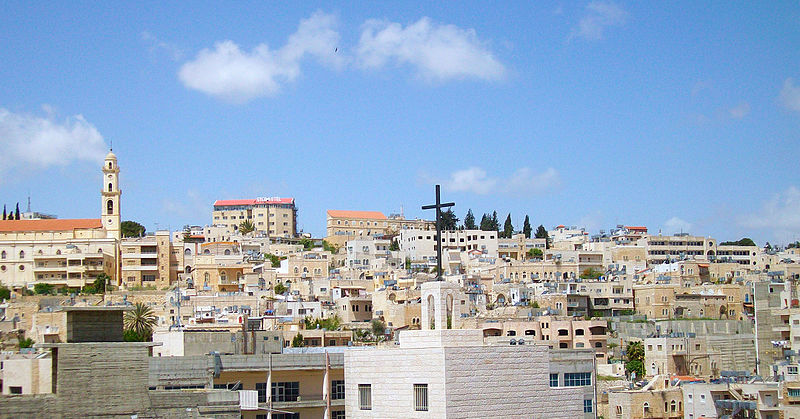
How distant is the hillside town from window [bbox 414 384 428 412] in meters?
0.04

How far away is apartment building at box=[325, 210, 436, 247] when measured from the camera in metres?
101

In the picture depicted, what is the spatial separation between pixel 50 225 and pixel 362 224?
33653mm

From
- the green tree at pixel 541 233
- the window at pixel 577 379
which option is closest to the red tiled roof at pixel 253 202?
the green tree at pixel 541 233

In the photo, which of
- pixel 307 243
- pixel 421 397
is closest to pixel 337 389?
pixel 421 397

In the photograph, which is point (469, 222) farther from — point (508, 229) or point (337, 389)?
point (337, 389)

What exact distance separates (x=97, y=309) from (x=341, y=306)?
4189cm

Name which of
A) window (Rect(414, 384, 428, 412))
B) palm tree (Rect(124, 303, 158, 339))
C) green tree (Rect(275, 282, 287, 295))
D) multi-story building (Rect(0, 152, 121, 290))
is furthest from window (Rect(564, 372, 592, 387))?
multi-story building (Rect(0, 152, 121, 290))

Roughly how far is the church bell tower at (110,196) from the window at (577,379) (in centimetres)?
5737

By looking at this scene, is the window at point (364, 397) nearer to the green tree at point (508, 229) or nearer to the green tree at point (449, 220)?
the green tree at point (449, 220)

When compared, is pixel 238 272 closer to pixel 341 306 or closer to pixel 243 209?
pixel 341 306

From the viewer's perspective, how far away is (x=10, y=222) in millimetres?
77312

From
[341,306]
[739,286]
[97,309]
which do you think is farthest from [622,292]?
[97,309]

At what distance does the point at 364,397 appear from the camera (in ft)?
61.5

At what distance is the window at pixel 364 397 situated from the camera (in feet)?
61.2
